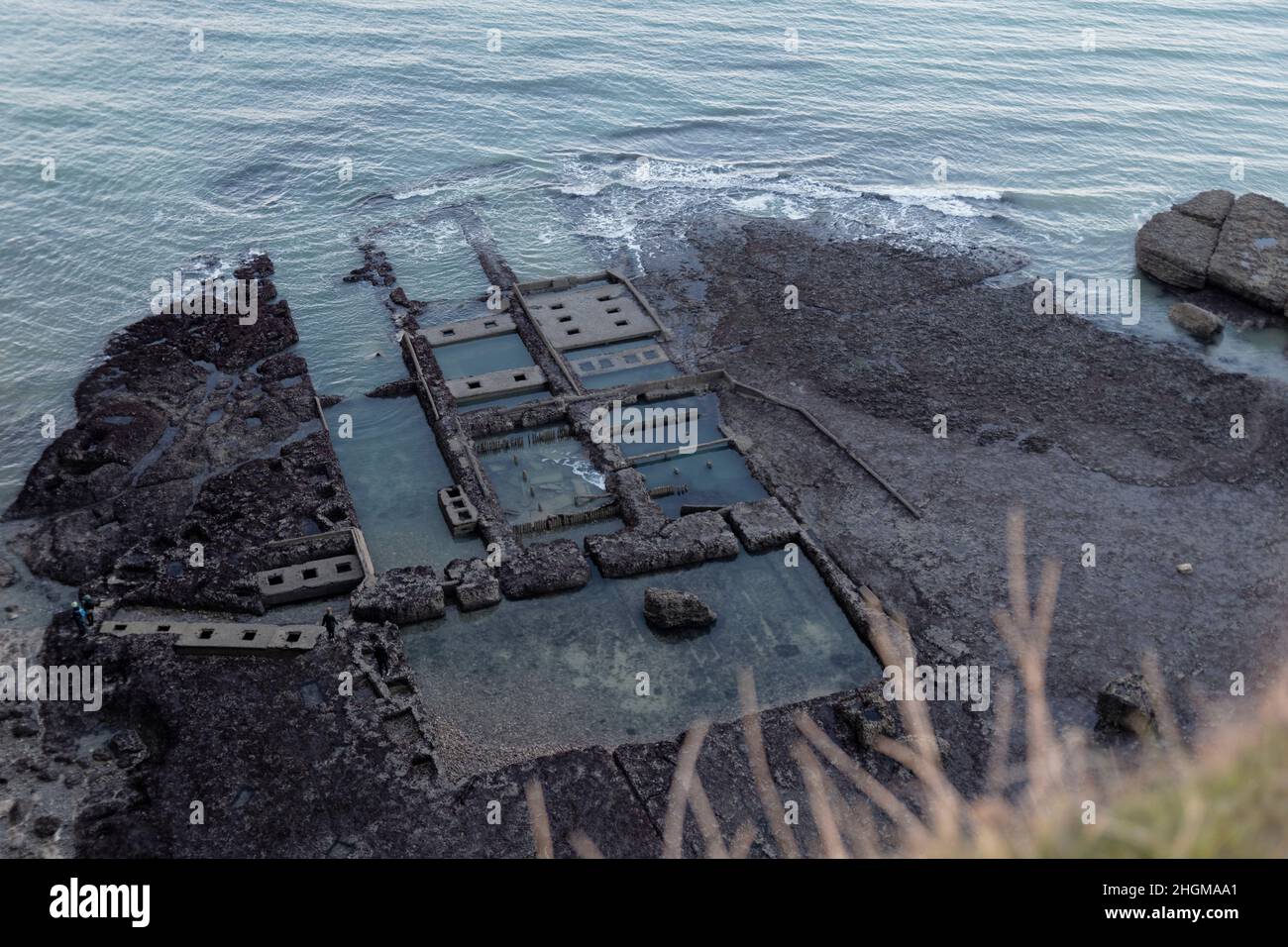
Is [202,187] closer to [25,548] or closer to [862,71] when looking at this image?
[25,548]

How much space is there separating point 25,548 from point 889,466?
77.0 ft

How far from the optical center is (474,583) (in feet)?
83.3

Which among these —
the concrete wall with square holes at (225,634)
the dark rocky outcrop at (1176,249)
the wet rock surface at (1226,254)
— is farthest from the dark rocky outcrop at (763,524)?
the dark rocky outcrop at (1176,249)

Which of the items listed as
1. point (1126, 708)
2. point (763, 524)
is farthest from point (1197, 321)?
→ point (1126, 708)

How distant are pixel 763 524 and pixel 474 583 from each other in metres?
7.74

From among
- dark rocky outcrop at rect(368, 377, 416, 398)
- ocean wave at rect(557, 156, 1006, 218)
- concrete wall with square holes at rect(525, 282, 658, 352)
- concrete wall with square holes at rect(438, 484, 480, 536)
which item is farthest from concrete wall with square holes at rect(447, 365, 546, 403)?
ocean wave at rect(557, 156, 1006, 218)

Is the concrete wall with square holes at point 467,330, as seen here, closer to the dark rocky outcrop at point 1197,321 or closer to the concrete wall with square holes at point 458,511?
the concrete wall with square holes at point 458,511

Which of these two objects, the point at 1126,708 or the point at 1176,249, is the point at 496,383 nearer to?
the point at 1126,708

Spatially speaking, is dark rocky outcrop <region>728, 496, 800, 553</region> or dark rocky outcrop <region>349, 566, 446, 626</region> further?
dark rocky outcrop <region>728, 496, 800, 553</region>

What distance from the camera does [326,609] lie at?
25.2m

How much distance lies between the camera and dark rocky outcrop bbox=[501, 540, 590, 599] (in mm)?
25578

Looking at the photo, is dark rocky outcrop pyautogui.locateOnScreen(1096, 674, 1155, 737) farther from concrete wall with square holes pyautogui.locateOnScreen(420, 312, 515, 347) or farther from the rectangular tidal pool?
concrete wall with square holes pyautogui.locateOnScreen(420, 312, 515, 347)

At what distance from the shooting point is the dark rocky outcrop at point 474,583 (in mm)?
25172

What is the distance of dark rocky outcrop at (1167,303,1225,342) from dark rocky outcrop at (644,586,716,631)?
23341 mm
